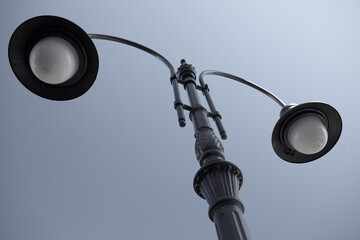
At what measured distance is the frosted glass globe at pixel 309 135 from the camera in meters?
3.72

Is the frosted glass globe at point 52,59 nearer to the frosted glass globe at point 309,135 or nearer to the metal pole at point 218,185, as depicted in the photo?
the metal pole at point 218,185

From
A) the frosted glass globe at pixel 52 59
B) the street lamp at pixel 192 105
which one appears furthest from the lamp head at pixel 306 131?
the frosted glass globe at pixel 52 59

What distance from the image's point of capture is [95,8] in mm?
16297

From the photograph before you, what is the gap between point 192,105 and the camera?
12.1 feet

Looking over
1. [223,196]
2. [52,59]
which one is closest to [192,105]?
[223,196]

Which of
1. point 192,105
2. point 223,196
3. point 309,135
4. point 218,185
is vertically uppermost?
point 192,105

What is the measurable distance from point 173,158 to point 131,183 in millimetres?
1894

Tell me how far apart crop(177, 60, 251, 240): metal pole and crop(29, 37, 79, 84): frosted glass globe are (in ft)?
4.38

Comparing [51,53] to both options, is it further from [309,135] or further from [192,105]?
[309,135]

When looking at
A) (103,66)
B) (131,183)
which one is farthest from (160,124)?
(103,66)

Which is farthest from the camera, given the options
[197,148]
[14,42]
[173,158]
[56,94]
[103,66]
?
[103,66]

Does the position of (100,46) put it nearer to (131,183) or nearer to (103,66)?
(103,66)

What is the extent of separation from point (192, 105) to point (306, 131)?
1199 millimetres

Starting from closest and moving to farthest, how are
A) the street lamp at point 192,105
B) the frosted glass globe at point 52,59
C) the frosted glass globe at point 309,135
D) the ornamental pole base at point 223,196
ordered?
the ornamental pole base at point 223,196 < the street lamp at point 192,105 < the frosted glass globe at point 52,59 < the frosted glass globe at point 309,135
